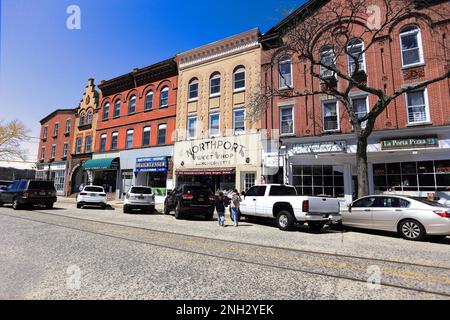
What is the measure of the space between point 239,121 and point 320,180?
738 centimetres

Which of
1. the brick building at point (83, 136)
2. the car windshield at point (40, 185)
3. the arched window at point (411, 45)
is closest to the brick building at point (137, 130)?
the brick building at point (83, 136)

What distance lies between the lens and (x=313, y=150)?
1784 centimetres

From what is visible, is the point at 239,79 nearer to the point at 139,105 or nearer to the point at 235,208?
the point at 139,105

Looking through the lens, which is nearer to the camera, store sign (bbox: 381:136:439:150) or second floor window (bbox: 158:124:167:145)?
store sign (bbox: 381:136:439:150)

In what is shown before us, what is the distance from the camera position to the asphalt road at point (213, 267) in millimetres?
4297

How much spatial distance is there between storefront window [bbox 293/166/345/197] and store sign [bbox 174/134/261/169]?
3.19m

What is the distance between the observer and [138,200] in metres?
16.8

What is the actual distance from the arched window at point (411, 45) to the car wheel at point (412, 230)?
1079cm

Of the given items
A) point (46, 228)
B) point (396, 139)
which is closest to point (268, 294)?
point (46, 228)

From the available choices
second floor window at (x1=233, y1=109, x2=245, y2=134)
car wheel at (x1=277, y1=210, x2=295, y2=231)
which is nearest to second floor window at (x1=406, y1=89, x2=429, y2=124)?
car wheel at (x1=277, y1=210, x2=295, y2=231)

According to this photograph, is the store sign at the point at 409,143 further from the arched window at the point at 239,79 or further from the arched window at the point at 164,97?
the arched window at the point at 164,97

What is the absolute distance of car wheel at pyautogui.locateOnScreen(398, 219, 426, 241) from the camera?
30.0ft

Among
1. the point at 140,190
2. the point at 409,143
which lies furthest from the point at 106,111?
the point at 409,143

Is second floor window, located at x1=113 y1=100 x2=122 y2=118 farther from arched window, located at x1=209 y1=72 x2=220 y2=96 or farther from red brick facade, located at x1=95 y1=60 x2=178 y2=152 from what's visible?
arched window, located at x1=209 y1=72 x2=220 y2=96
